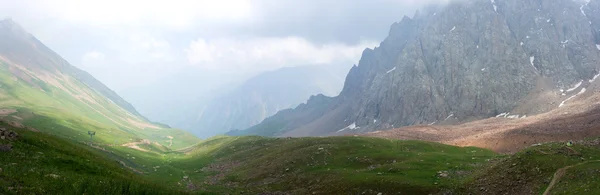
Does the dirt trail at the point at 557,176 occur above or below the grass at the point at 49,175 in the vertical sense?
below

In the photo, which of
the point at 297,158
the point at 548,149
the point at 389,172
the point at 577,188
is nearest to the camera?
the point at 577,188

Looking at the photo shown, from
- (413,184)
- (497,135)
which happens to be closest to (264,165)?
(413,184)

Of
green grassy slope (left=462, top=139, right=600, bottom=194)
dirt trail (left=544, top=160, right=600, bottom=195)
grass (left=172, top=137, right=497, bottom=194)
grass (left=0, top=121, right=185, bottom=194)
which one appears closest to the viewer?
grass (left=0, top=121, right=185, bottom=194)

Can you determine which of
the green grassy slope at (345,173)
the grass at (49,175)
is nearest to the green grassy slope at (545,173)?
the green grassy slope at (345,173)

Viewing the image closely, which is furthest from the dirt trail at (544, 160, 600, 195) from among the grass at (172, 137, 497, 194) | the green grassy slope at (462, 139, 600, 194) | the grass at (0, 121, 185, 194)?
the grass at (0, 121, 185, 194)

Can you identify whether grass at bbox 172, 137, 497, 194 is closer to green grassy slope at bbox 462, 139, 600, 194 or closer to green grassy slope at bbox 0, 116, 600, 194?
green grassy slope at bbox 0, 116, 600, 194

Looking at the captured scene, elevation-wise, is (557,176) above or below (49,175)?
below

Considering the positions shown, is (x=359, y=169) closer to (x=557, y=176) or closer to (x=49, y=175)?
(x=557, y=176)

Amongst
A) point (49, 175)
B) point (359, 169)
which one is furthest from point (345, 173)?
point (49, 175)

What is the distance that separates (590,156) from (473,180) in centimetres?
972

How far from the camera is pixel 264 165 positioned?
65625 mm

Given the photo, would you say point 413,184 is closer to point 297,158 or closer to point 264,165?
point 297,158

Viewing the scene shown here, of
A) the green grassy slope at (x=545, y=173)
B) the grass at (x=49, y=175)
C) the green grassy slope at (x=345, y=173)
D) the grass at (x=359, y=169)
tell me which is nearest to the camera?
the grass at (x=49, y=175)

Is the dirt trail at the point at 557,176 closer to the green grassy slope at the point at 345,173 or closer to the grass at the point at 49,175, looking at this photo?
the green grassy slope at the point at 345,173
